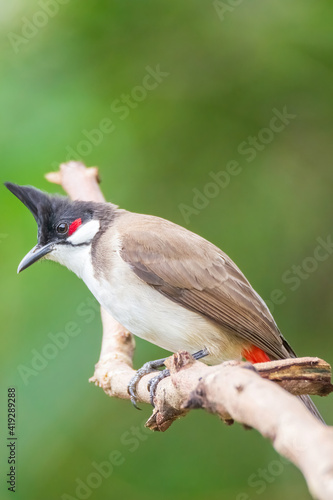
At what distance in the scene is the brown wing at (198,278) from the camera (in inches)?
121

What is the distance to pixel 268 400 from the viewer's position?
1.38 m

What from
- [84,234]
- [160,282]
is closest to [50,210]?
[84,234]

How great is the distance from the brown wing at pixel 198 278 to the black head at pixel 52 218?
0.24 m

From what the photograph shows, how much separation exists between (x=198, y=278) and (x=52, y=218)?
0.79 meters

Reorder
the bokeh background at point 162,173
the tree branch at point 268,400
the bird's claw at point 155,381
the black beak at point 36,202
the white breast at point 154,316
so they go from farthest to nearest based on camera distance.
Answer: the bokeh background at point 162,173
the black beak at point 36,202
the white breast at point 154,316
the bird's claw at point 155,381
the tree branch at point 268,400

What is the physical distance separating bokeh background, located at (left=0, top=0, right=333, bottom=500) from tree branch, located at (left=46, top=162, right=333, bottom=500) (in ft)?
4.99

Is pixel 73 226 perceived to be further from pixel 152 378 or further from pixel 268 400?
pixel 268 400

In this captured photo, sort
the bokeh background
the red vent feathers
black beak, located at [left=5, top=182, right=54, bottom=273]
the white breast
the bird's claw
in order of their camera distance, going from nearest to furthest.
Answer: the bird's claw → the white breast → the red vent feathers → black beak, located at [left=5, top=182, right=54, bottom=273] → the bokeh background

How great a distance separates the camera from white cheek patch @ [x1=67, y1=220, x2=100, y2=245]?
11.0 ft

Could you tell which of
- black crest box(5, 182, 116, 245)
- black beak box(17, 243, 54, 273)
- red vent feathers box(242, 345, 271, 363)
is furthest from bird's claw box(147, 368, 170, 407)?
black crest box(5, 182, 116, 245)

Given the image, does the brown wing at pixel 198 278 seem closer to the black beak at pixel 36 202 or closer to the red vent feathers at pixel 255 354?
the red vent feathers at pixel 255 354

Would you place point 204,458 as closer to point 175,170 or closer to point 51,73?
point 175,170

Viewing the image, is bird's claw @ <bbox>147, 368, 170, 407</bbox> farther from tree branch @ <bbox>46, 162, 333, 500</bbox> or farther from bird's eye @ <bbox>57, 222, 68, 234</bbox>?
bird's eye @ <bbox>57, 222, 68, 234</bbox>

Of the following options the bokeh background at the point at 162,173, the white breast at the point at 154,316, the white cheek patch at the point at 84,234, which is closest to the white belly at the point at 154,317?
the white breast at the point at 154,316
